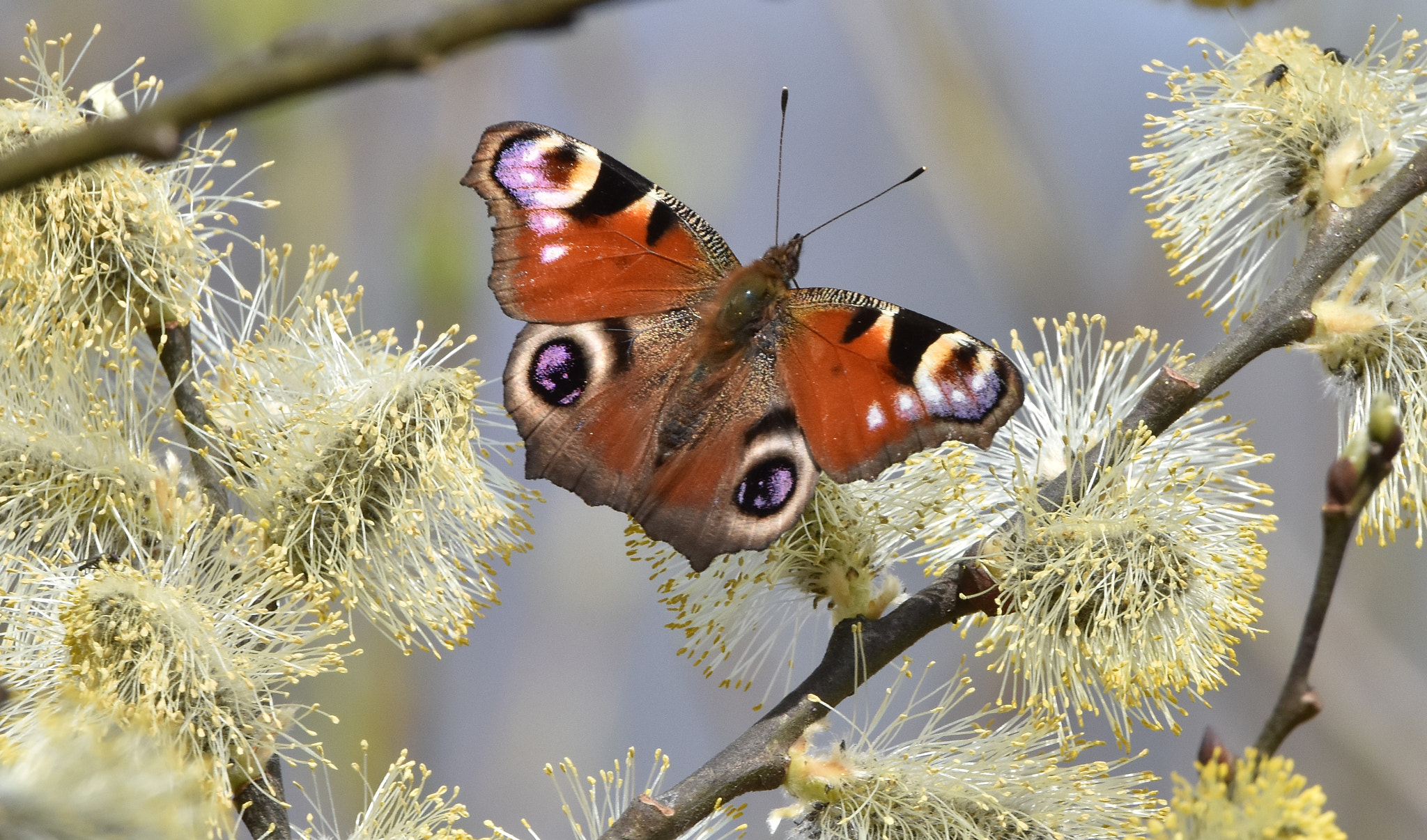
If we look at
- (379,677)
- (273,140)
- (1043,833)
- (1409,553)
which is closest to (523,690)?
(379,677)

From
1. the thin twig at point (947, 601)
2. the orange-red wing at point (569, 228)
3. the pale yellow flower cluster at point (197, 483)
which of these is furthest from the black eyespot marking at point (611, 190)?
the thin twig at point (947, 601)

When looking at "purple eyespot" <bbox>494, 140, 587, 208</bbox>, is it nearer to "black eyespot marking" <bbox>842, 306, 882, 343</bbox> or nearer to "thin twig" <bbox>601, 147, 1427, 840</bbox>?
"black eyespot marking" <bbox>842, 306, 882, 343</bbox>

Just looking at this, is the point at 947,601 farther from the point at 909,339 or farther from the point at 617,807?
the point at 617,807

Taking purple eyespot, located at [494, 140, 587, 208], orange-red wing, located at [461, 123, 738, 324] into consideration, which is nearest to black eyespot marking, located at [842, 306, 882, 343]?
orange-red wing, located at [461, 123, 738, 324]

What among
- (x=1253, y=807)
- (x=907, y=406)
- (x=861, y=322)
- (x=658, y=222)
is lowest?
(x=1253, y=807)

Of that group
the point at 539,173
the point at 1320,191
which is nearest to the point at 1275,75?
the point at 1320,191

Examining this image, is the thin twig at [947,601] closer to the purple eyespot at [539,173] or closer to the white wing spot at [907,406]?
the white wing spot at [907,406]
